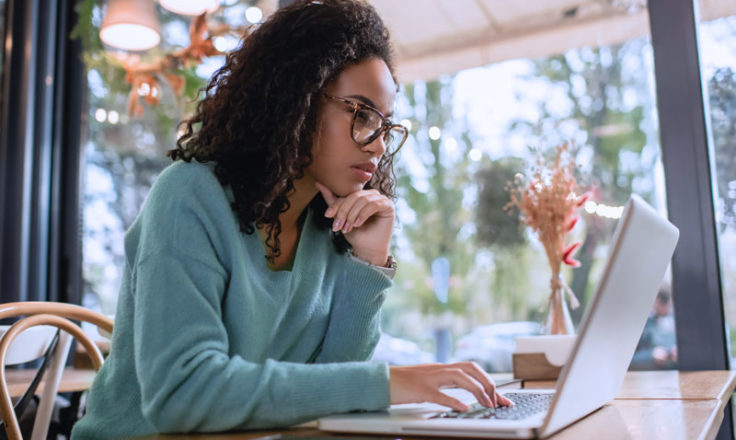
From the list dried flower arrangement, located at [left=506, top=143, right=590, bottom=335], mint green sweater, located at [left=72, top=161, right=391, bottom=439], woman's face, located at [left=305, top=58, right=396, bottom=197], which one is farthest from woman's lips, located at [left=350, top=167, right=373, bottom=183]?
dried flower arrangement, located at [left=506, top=143, right=590, bottom=335]

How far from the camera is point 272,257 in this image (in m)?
1.15

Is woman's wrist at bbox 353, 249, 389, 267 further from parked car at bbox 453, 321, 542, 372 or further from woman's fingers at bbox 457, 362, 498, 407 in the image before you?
parked car at bbox 453, 321, 542, 372

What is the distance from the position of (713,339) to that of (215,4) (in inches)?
74.3

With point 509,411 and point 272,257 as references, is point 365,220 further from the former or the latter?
point 509,411

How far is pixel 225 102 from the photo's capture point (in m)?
1.21

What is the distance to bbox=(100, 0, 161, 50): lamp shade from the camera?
244 centimetres

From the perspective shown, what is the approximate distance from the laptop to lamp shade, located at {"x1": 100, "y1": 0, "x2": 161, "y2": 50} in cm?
194

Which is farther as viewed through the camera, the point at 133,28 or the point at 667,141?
the point at 133,28

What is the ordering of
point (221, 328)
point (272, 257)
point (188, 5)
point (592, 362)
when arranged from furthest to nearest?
point (188, 5) < point (272, 257) < point (221, 328) < point (592, 362)

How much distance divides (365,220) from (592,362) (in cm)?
54

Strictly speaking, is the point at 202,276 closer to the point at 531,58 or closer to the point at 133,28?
the point at 531,58

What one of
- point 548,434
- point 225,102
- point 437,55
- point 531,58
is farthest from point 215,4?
point 548,434

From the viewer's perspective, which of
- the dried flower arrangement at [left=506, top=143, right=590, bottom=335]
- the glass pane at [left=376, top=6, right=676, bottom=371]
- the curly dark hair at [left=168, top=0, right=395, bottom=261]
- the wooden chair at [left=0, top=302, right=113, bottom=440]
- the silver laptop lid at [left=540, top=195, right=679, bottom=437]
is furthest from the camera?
the glass pane at [left=376, top=6, right=676, bottom=371]

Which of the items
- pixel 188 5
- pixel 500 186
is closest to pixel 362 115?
pixel 500 186
